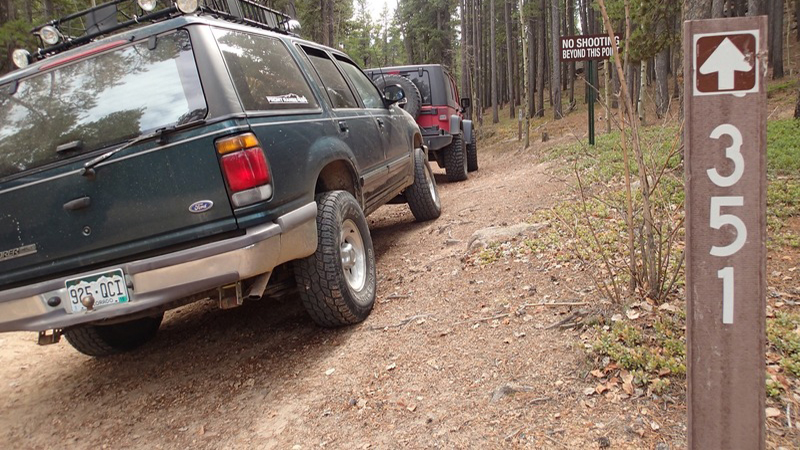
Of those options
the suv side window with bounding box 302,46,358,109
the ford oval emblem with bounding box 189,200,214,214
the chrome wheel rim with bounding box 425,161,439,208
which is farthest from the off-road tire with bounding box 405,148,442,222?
the ford oval emblem with bounding box 189,200,214,214

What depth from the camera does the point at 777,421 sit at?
1.95 metres

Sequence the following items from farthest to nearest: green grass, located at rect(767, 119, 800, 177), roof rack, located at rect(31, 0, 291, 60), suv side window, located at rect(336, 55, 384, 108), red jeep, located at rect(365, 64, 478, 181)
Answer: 1. red jeep, located at rect(365, 64, 478, 181)
2. green grass, located at rect(767, 119, 800, 177)
3. suv side window, located at rect(336, 55, 384, 108)
4. roof rack, located at rect(31, 0, 291, 60)

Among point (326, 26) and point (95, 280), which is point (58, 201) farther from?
point (326, 26)

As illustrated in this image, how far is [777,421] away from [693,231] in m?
1.19

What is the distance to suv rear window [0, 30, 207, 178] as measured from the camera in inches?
104

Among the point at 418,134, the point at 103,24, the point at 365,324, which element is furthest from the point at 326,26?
the point at 365,324

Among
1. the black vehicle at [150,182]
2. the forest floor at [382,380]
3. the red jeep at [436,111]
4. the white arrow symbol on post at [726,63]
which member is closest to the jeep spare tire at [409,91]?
the red jeep at [436,111]

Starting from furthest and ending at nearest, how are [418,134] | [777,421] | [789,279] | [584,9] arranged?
[584,9], [418,134], [789,279], [777,421]

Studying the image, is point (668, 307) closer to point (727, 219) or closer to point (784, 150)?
point (727, 219)

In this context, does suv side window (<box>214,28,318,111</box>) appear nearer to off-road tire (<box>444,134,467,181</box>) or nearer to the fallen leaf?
the fallen leaf

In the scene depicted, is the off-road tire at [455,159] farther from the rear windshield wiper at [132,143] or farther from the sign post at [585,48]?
the rear windshield wiper at [132,143]

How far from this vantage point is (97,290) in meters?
2.62

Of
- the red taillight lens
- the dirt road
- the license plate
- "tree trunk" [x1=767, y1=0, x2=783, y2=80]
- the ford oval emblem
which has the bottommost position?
the dirt road

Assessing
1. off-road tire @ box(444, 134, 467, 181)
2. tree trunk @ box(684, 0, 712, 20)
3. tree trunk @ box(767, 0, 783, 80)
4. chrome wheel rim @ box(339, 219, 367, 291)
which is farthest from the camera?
tree trunk @ box(767, 0, 783, 80)
